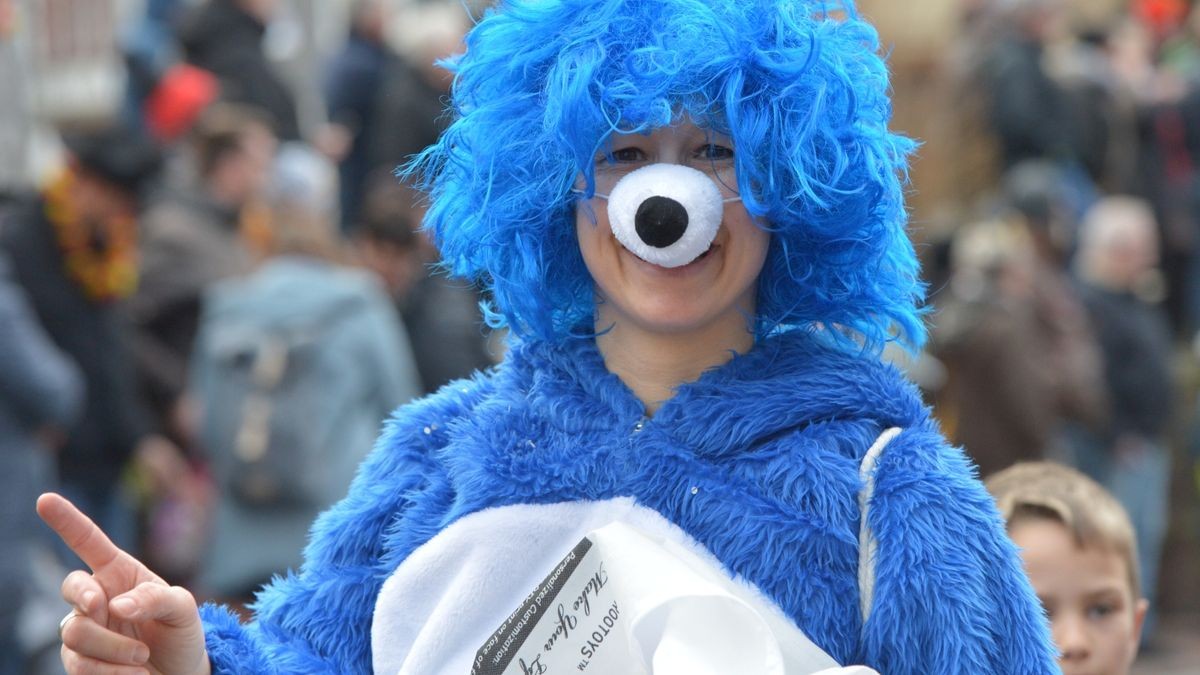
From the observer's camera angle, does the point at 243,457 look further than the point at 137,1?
No

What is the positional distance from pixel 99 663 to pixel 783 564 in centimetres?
80

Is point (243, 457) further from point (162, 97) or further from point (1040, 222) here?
point (1040, 222)

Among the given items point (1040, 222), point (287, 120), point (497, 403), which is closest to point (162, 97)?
point (287, 120)

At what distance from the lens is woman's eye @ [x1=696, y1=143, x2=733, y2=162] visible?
7.23ft

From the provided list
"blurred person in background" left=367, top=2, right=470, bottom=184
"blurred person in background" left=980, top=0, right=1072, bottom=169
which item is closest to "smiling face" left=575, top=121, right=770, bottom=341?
"blurred person in background" left=367, top=2, right=470, bottom=184

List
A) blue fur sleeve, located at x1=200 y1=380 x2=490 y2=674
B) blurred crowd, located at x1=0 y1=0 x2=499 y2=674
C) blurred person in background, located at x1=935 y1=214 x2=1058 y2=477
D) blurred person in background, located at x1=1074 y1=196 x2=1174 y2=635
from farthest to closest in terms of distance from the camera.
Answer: blurred person in background, located at x1=1074 y1=196 x2=1174 y2=635, blurred person in background, located at x1=935 y1=214 x2=1058 y2=477, blurred crowd, located at x1=0 y1=0 x2=499 y2=674, blue fur sleeve, located at x1=200 y1=380 x2=490 y2=674

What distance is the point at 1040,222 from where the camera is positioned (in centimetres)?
780

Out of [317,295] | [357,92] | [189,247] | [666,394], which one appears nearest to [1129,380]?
[357,92]

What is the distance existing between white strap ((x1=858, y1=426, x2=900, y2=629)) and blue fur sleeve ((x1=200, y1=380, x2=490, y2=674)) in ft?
1.77

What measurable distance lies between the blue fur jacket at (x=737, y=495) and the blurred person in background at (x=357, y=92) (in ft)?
18.8

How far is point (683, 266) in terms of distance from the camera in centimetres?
219

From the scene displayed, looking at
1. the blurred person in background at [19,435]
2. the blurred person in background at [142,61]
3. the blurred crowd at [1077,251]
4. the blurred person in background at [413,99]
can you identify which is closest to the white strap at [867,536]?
the blurred person in background at [19,435]

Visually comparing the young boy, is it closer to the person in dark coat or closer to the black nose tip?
the black nose tip

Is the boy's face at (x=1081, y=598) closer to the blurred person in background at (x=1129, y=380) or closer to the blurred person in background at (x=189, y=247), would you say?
the blurred person in background at (x=189, y=247)
